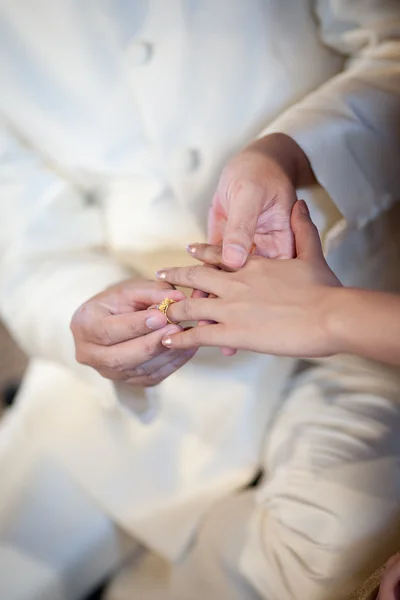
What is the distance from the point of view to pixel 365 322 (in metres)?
0.33

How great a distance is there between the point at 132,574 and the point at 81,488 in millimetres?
121

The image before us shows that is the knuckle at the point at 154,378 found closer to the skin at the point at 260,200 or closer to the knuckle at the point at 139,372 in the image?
the knuckle at the point at 139,372

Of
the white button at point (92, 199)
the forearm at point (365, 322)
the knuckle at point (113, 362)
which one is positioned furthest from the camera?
the white button at point (92, 199)

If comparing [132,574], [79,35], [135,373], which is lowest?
[132,574]

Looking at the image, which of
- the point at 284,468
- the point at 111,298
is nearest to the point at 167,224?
the point at 111,298

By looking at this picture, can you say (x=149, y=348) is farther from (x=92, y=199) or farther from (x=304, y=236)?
(x=92, y=199)

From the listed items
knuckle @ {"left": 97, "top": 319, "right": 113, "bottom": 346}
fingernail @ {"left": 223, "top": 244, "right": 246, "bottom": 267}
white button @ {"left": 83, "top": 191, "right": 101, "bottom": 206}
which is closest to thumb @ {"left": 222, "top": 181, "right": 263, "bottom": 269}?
fingernail @ {"left": 223, "top": 244, "right": 246, "bottom": 267}

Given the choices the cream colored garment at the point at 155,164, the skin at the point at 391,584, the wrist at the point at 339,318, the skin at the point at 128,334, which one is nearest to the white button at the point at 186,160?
the cream colored garment at the point at 155,164

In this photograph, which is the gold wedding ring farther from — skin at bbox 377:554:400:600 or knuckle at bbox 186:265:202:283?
skin at bbox 377:554:400:600

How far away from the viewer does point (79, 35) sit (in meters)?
0.53

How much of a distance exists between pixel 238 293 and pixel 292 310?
0.13 ft

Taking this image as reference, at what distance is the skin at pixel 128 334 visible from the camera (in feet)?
1.35

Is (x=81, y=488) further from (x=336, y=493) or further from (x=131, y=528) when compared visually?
(x=336, y=493)

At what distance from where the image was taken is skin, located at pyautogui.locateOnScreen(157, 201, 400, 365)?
33 cm
